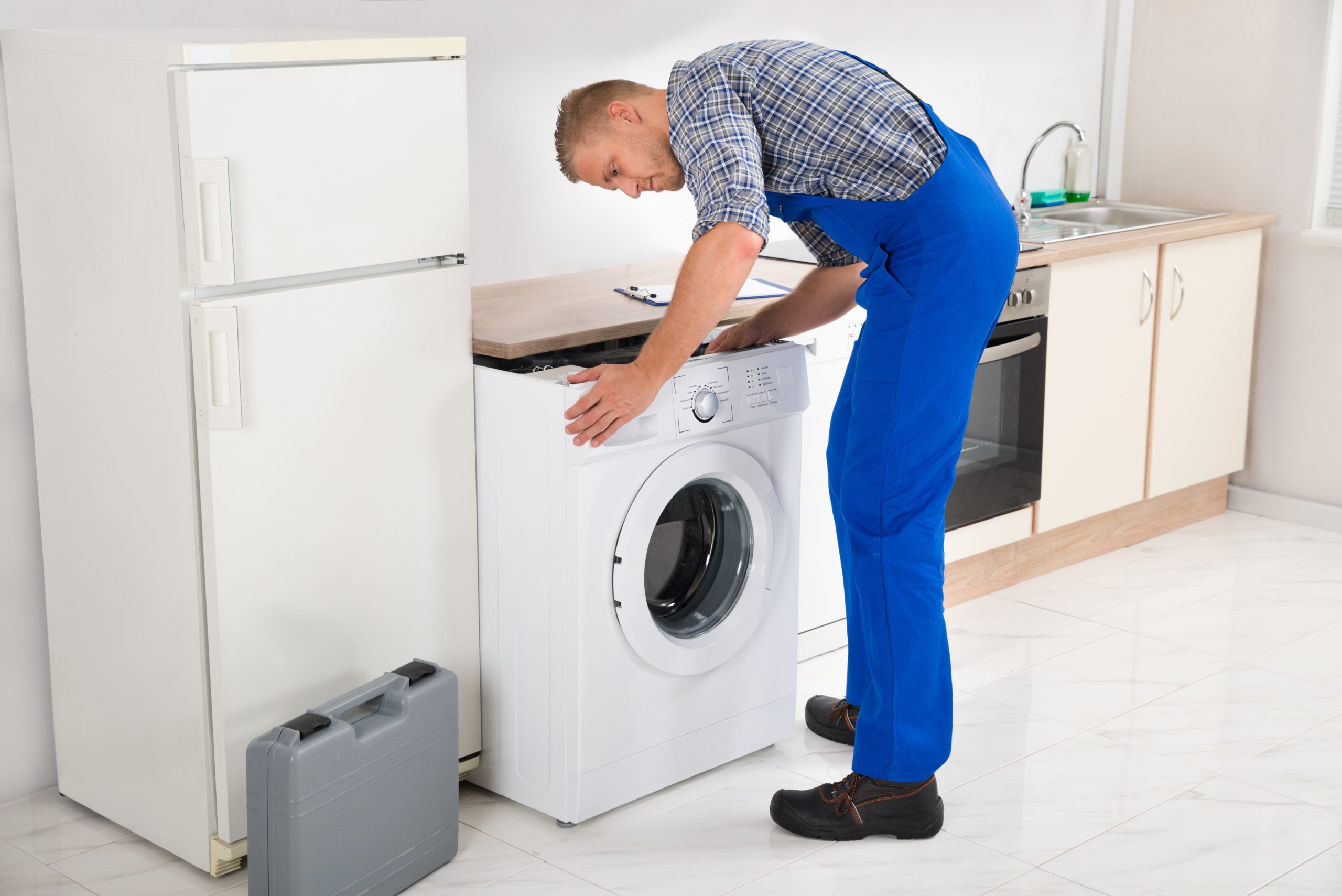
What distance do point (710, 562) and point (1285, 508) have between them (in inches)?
94.9

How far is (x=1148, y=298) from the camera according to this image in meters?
3.75

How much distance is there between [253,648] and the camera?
2.27m

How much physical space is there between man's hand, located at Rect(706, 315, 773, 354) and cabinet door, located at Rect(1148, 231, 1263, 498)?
162 centimetres

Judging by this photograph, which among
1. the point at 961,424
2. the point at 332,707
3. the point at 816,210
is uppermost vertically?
the point at 816,210

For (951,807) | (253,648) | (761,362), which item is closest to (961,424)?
(761,362)

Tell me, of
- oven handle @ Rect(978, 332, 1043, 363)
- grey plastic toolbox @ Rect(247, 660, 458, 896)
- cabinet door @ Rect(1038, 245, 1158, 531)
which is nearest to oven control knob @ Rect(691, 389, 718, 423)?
grey plastic toolbox @ Rect(247, 660, 458, 896)

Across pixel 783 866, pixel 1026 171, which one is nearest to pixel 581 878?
pixel 783 866

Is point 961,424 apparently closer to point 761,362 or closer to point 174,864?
point 761,362

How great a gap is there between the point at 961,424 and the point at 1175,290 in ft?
5.66

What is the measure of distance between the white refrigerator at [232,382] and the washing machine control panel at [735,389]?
0.38 m

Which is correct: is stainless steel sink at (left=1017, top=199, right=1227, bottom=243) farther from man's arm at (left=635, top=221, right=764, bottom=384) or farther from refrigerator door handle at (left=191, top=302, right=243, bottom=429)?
refrigerator door handle at (left=191, top=302, right=243, bottom=429)

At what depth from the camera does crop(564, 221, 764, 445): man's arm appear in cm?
211

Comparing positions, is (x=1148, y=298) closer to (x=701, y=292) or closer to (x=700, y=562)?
(x=700, y=562)

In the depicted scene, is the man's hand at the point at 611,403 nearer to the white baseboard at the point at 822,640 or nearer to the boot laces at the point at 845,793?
the boot laces at the point at 845,793
